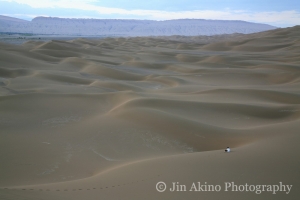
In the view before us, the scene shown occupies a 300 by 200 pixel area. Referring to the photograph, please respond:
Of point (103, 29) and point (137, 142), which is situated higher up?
point (103, 29)

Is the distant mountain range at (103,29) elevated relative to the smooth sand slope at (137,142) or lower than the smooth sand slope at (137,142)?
elevated

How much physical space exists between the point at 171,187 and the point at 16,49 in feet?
38.3

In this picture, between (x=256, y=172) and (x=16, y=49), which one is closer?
(x=256, y=172)

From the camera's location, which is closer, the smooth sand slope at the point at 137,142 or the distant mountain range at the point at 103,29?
the smooth sand slope at the point at 137,142

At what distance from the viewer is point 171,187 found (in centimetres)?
225

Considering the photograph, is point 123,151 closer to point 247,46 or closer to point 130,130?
point 130,130

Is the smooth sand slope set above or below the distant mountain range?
below

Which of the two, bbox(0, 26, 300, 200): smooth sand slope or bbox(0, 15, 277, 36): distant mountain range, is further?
bbox(0, 15, 277, 36): distant mountain range

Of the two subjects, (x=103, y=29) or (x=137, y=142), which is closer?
(x=137, y=142)

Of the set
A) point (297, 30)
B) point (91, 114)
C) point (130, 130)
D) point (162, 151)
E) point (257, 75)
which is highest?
point (297, 30)

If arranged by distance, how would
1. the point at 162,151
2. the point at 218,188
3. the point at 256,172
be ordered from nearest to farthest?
the point at 218,188 → the point at 256,172 → the point at 162,151

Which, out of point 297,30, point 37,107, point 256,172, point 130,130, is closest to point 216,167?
point 256,172

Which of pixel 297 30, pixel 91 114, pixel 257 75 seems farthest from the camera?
pixel 297 30

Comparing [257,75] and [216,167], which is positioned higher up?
[257,75]
